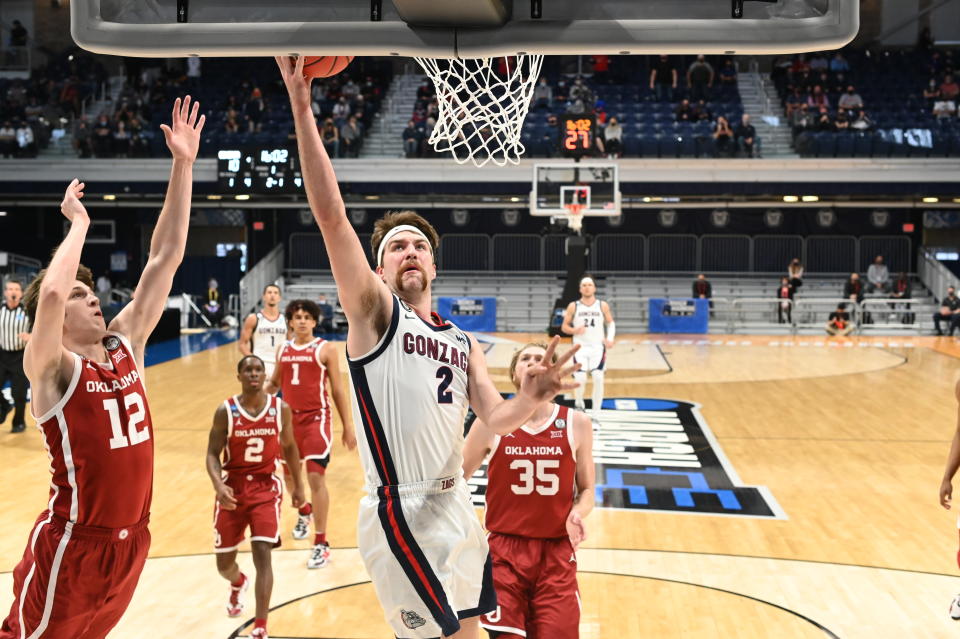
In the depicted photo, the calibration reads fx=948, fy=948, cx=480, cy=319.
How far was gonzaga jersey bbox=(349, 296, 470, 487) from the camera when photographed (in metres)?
2.83

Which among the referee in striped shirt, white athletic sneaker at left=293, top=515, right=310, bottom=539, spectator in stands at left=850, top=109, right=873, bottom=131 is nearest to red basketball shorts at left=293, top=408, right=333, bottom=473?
white athletic sneaker at left=293, top=515, right=310, bottom=539

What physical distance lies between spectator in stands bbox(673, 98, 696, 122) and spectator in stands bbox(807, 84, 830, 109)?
3443 mm

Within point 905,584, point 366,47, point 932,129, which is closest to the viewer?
point 366,47

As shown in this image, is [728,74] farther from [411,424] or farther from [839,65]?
[411,424]

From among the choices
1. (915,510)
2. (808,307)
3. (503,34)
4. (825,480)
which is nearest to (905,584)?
(915,510)

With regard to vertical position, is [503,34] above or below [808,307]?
above

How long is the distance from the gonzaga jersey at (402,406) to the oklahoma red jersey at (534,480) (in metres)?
1.28

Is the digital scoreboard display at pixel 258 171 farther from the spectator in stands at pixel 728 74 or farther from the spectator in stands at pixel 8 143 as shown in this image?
→ the spectator in stands at pixel 728 74

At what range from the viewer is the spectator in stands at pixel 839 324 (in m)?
23.5

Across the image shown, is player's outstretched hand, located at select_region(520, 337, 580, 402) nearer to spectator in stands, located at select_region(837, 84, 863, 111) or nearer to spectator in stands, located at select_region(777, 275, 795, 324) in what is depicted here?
spectator in stands, located at select_region(777, 275, 795, 324)

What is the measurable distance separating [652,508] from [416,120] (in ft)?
66.2

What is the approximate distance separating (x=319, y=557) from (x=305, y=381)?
1471mm

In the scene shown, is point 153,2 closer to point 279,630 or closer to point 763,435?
point 279,630

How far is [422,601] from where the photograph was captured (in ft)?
9.09
